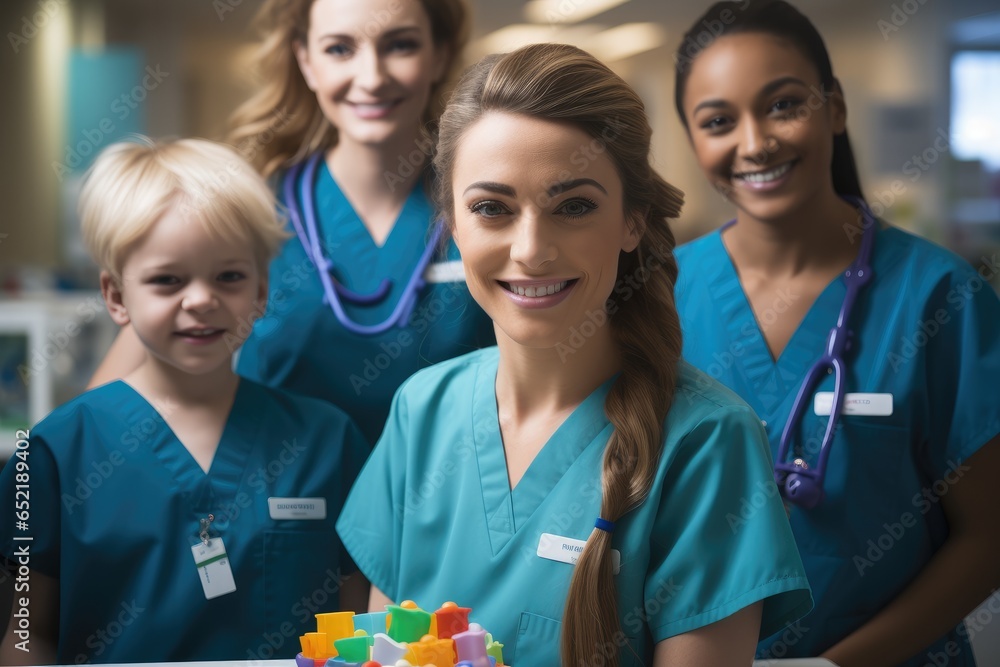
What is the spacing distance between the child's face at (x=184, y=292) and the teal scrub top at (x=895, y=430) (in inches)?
32.7

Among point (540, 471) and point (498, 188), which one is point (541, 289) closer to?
point (498, 188)

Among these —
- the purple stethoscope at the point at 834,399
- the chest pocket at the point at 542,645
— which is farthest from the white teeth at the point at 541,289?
the purple stethoscope at the point at 834,399

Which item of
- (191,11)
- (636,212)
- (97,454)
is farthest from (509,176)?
(191,11)

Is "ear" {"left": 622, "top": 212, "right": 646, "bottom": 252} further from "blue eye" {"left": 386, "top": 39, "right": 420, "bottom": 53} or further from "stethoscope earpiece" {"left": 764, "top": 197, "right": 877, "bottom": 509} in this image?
"blue eye" {"left": 386, "top": 39, "right": 420, "bottom": 53}

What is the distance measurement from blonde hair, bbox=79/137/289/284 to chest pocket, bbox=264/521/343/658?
0.42 metres

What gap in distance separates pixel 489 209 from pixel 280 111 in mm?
786

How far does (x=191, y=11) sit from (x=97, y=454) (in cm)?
483

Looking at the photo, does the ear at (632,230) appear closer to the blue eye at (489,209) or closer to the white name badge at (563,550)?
the blue eye at (489,209)

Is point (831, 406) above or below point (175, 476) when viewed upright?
above

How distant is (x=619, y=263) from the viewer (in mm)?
1225

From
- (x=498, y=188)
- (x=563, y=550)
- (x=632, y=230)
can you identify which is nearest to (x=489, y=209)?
(x=498, y=188)

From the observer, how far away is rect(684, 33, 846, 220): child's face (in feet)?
4.64

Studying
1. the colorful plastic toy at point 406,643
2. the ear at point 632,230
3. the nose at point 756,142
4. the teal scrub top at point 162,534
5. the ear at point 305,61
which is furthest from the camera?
the ear at point 305,61

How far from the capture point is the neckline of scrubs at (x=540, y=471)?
1.17 metres
